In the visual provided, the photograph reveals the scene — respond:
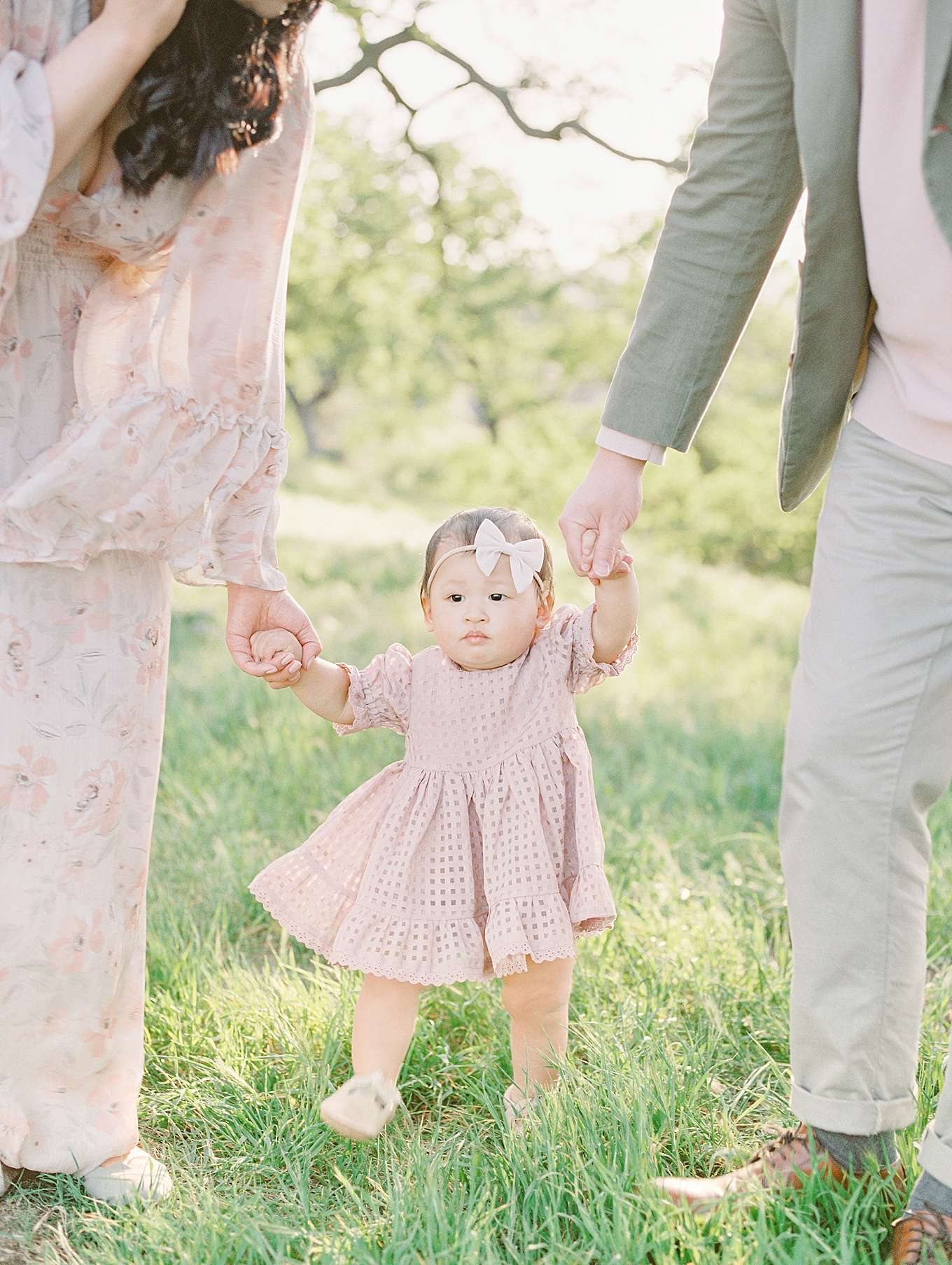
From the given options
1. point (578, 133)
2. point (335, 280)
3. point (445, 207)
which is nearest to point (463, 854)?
point (578, 133)

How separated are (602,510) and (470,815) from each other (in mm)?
659

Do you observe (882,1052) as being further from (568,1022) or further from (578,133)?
(578,133)

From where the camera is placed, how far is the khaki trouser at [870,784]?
1.78m

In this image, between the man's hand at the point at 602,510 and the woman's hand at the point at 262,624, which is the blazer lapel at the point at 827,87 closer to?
the man's hand at the point at 602,510

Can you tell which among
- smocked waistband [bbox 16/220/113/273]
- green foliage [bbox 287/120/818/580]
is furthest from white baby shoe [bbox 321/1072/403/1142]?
green foliage [bbox 287/120/818/580]

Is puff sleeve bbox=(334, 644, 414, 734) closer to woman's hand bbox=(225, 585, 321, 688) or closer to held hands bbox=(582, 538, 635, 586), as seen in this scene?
woman's hand bbox=(225, 585, 321, 688)

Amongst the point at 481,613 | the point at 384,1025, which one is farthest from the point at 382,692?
the point at 384,1025

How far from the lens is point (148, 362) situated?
2072 millimetres

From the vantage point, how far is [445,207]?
12258 millimetres

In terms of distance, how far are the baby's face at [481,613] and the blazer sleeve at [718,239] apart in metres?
0.42

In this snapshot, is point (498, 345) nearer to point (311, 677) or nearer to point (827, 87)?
point (311, 677)

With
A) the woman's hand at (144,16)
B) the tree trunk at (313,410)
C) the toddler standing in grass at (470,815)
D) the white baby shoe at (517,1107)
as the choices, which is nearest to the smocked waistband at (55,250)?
the woman's hand at (144,16)

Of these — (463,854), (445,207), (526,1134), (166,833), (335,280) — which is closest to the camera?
(526,1134)

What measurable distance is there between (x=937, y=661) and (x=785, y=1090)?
103 cm
